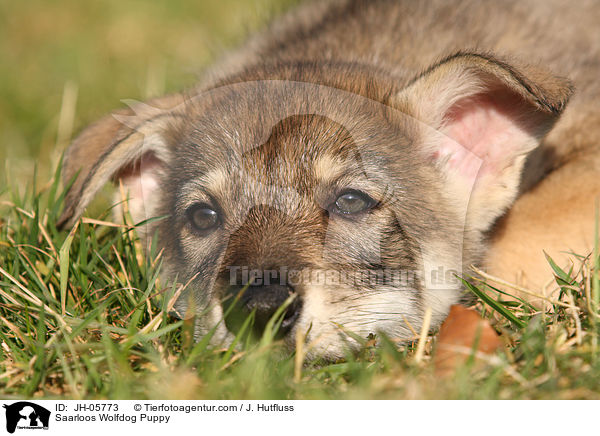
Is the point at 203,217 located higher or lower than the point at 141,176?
lower

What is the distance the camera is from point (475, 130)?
2.81 metres

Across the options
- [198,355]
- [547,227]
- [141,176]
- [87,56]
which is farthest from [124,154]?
[87,56]

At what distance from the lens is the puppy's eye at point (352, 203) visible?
252 cm

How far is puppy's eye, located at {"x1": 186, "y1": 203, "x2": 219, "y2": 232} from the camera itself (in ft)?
8.64

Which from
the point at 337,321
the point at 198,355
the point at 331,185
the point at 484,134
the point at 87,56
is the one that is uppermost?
the point at 87,56

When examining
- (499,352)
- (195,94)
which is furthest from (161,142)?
(499,352)

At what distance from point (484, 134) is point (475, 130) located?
49 mm

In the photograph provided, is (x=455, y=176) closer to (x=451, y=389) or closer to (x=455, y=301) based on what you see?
(x=455, y=301)

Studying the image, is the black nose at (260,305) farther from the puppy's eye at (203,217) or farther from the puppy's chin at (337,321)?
the puppy's eye at (203,217)

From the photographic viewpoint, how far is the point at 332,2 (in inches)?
169
